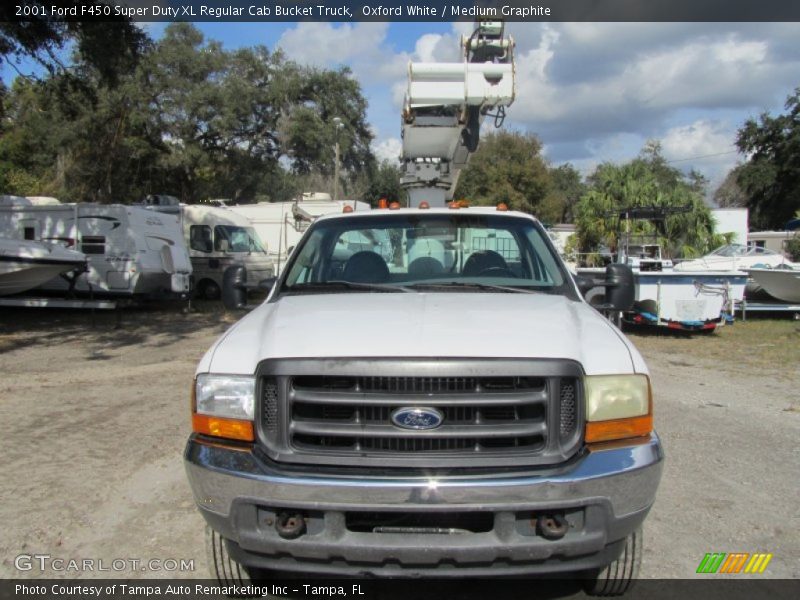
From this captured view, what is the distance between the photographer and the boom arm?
9.61 meters

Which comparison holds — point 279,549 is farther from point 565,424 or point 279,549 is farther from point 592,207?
point 592,207

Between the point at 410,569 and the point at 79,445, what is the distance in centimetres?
396

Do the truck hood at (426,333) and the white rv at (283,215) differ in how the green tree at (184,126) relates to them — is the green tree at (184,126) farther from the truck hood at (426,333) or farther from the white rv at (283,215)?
the truck hood at (426,333)

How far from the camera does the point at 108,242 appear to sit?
1477 cm

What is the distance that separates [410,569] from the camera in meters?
2.45

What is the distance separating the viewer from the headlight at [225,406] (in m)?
2.67

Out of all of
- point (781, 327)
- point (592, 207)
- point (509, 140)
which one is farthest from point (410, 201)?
point (509, 140)

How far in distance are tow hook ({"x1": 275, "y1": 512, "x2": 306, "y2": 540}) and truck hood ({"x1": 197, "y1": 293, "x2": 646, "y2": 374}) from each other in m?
0.60

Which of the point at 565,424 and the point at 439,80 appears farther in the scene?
the point at 439,80

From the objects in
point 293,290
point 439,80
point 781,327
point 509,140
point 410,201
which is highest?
point 509,140

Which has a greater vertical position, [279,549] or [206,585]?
[279,549]

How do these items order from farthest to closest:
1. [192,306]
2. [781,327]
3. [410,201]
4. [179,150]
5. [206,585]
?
[179,150], [192,306], [781,327], [410,201], [206,585]

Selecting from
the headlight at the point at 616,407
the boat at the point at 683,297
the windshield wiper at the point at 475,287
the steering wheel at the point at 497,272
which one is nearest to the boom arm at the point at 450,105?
the boat at the point at 683,297

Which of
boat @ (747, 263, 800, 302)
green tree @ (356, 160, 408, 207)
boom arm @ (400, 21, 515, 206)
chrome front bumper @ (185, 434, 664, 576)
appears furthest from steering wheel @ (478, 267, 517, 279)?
green tree @ (356, 160, 408, 207)
